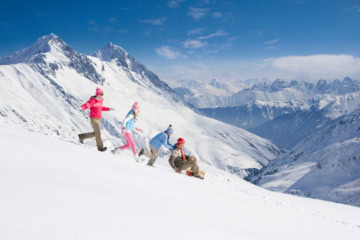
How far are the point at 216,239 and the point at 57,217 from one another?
216 cm

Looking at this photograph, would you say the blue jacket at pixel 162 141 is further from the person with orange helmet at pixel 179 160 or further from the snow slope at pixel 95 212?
the snow slope at pixel 95 212

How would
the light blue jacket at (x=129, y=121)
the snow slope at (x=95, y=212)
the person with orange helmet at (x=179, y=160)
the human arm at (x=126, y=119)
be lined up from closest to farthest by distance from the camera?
the snow slope at (x=95, y=212)
the human arm at (x=126, y=119)
the light blue jacket at (x=129, y=121)
the person with orange helmet at (x=179, y=160)

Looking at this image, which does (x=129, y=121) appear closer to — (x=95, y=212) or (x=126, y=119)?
(x=126, y=119)

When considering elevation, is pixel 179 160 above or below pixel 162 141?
below

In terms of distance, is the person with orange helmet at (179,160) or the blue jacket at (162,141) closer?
the blue jacket at (162,141)

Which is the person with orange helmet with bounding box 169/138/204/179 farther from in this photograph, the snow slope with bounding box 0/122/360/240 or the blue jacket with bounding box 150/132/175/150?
the snow slope with bounding box 0/122/360/240

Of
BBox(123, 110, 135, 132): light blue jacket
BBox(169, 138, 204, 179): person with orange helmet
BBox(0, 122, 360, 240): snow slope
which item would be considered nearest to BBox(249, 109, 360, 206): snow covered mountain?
BBox(169, 138, 204, 179): person with orange helmet

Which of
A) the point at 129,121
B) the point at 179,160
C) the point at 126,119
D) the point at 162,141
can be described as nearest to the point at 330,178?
the point at 179,160

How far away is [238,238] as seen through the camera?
430 cm

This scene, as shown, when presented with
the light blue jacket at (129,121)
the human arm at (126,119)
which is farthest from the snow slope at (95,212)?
the light blue jacket at (129,121)

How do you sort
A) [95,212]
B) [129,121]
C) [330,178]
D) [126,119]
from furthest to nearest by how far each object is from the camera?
[330,178]
[129,121]
[126,119]
[95,212]

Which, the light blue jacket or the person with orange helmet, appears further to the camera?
the person with orange helmet

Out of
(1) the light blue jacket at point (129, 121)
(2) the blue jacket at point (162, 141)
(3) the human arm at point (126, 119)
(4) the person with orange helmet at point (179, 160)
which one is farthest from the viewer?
(4) the person with orange helmet at point (179, 160)

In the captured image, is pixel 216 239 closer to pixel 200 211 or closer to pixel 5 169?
pixel 200 211
